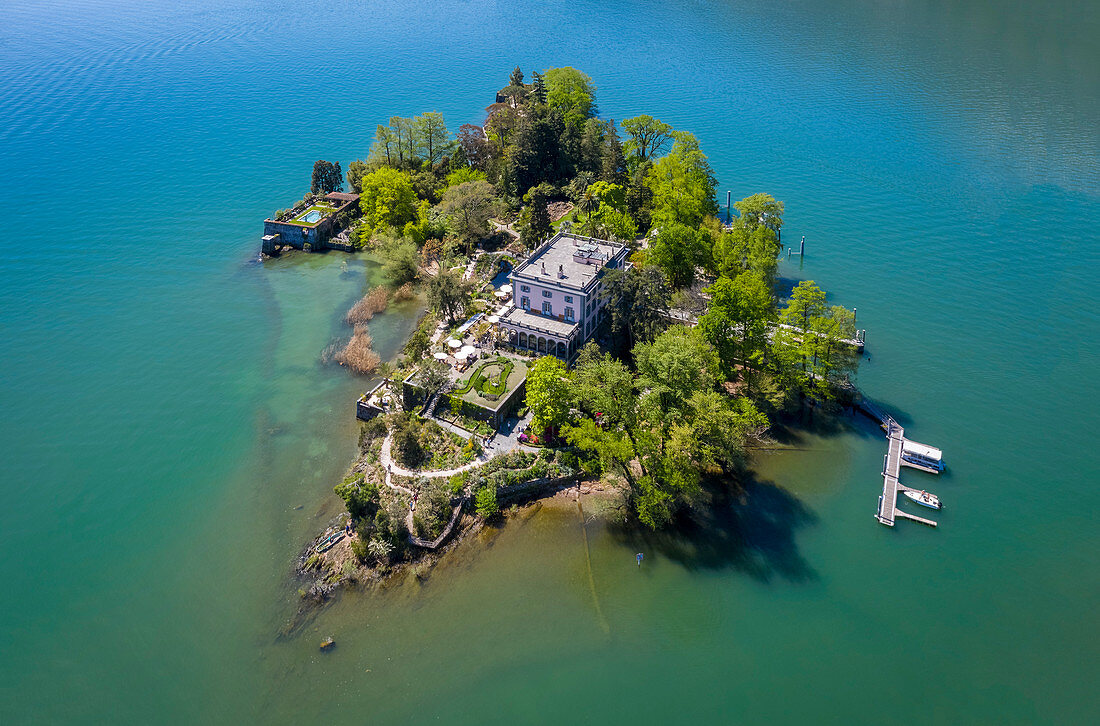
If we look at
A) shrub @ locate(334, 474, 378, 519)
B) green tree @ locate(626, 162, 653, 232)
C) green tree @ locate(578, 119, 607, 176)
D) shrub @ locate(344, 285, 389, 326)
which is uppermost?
green tree @ locate(578, 119, 607, 176)

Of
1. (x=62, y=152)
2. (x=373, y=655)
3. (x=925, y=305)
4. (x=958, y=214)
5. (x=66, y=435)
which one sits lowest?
(x=373, y=655)

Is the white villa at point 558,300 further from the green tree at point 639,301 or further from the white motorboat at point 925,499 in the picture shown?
the white motorboat at point 925,499

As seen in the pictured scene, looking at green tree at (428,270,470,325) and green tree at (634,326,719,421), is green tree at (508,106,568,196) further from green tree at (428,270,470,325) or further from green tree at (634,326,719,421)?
green tree at (634,326,719,421)

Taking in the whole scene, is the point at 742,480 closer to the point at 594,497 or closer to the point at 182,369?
the point at 594,497

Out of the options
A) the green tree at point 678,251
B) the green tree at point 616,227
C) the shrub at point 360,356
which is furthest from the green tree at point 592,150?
the shrub at point 360,356

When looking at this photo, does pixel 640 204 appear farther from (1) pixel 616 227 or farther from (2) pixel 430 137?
(2) pixel 430 137

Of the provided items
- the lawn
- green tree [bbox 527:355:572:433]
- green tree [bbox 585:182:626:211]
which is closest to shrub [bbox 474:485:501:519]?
green tree [bbox 527:355:572:433]

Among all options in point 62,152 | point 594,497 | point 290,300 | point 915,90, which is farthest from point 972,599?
point 62,152
